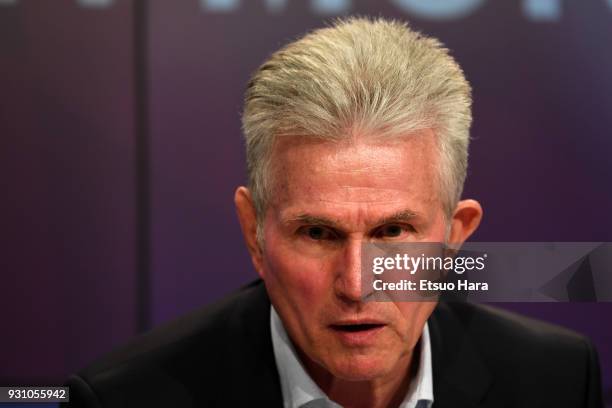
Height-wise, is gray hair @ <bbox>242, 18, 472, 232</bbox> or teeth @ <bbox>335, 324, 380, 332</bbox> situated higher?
gray hair @ <bbox>242, 18, 472, 232</bbox>

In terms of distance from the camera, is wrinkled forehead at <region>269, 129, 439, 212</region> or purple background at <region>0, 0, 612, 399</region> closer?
wrinkled forehead at <region>269, 129, 439, 212</region>

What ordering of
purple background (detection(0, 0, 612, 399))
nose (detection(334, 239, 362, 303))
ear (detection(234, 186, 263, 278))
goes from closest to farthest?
nose (detection(334, 239, 362, 303)) → ear (detection(234, 186, 263, 278)) → purple background (detection(0, 0, 612, 399))

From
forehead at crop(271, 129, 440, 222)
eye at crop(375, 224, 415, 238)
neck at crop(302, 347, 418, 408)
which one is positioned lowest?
neck at crop(302, 347, 418, 408)

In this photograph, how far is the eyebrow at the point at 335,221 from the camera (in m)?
1.15

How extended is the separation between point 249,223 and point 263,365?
217mm

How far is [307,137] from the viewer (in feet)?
3.82

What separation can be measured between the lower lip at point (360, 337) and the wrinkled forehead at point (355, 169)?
170mm

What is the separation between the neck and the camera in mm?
1325

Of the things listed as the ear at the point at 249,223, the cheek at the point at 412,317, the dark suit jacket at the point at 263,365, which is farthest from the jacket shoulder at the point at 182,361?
the cheek at the point at 412,317

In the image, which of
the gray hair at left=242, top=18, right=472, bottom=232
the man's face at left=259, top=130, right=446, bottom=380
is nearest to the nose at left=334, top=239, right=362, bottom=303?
the man's face at left=259, top=130, right=446, bottom=380

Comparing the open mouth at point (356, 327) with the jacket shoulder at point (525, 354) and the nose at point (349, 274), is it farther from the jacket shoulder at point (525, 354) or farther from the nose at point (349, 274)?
the jacket shoulder at point (525, 354)

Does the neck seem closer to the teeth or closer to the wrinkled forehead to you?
the teeth

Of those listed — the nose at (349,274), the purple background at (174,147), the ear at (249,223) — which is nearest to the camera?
the nose at (349,274)

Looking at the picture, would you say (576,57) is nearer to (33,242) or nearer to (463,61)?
(463,61)
